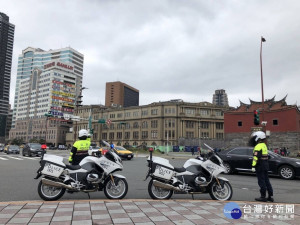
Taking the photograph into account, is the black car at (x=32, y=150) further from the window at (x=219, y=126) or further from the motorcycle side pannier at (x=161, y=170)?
the window at (x=219, y=126)

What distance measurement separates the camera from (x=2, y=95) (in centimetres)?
17812

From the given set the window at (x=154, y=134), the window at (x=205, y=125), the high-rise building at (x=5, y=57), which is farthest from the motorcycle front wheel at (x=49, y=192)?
the high-rise building at (x=5, y=57)

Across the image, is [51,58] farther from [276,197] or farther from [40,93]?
[276,197]

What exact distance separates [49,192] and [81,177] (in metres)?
0.86

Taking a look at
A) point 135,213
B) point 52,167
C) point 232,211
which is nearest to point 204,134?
point 232,211

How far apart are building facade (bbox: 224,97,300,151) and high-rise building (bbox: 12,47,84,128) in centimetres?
11229

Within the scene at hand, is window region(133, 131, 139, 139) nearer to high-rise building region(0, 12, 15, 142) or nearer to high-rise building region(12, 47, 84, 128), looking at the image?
high-rise building region(12, 47, 84, 128)

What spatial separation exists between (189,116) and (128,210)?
78613 mm

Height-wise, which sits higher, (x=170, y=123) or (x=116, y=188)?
(x=170, y=123)

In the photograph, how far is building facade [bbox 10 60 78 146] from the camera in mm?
122375

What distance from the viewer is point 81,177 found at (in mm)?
6227

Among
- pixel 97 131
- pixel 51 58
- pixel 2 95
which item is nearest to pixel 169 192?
pixel 97 131

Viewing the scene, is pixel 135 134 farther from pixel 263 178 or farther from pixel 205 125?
pixel 263 178

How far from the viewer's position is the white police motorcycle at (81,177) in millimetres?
6072
